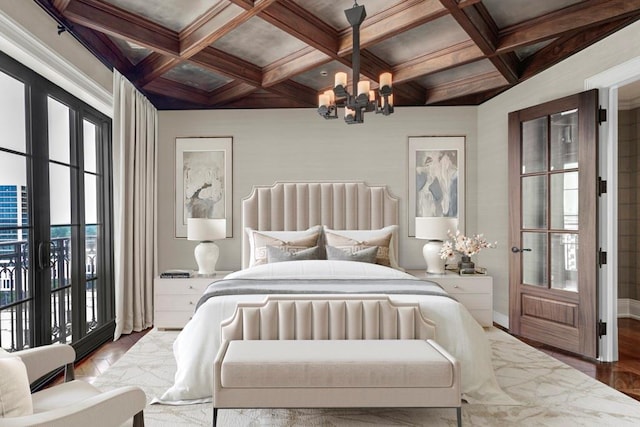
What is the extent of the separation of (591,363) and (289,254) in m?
2.80

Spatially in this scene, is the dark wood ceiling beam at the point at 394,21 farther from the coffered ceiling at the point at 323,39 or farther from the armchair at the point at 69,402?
the armchair at the point at 69,402

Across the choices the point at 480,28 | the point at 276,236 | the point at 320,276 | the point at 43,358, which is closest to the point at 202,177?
the point at 276,236

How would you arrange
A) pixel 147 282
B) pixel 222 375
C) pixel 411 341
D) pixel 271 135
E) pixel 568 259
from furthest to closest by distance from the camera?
pixel 271 135 < pixel 147 282 < pixel 568 259 < pixel 411 341 < pixel 222 375

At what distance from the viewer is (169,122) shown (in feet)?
16.5

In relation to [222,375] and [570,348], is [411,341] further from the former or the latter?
[570,348]

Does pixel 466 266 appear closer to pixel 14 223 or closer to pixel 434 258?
pixel 434 258

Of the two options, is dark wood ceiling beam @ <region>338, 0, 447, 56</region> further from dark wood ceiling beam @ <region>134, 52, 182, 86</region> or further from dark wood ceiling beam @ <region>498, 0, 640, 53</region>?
dark wood ceiling beam @ <region>134, 52, 182, 86</region>

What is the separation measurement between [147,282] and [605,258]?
4.54 metres

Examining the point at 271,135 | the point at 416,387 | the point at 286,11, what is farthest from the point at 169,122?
the point at 416,387

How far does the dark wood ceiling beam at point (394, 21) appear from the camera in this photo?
2811 millimetres

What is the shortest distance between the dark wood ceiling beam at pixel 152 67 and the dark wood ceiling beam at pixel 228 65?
9.6 inches

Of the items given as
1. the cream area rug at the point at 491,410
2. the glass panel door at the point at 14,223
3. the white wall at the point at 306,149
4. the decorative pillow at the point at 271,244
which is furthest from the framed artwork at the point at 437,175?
the glass panel door at the point at 14,223

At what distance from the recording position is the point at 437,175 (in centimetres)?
499

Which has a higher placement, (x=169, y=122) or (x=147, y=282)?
(x=169, y=122)
